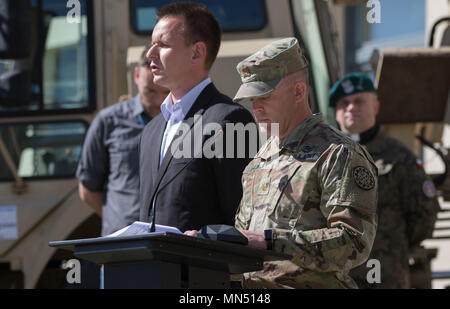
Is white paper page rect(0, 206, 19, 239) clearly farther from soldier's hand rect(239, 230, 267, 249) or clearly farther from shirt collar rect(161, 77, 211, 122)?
soldier's hand rect(239, 230, 267, 249)

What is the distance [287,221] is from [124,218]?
6.30 feet

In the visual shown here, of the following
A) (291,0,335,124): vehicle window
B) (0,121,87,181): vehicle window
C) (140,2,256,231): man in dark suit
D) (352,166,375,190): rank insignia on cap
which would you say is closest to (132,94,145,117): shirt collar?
(0,121,87,181): vehicle window

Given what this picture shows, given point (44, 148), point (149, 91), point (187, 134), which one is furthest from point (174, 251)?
point (44, 148)

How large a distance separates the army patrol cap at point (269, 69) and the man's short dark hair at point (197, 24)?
470mm

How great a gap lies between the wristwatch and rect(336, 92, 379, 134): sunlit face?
2345mm

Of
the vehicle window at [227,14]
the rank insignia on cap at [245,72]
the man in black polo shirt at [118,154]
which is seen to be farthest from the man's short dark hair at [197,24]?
the vehicle window at [227,14]

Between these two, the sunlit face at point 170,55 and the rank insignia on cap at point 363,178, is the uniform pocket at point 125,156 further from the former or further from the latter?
the rank insignia on cap at point 363,178

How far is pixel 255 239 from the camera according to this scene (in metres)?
2.45

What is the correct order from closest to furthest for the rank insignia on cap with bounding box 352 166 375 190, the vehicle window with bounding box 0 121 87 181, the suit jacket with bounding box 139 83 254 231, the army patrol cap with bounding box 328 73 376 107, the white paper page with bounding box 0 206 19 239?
the rank insignia on cap with bounding box 352 166 375 190
the suit jacket with bounding box 139 83 254 231
the army patrol cap with bounding box 328 73 376 107
the white paper page with bounding box 0 206 19 239
the vehicle window with bounding box 0 121 87 181

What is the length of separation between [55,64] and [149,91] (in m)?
1.14

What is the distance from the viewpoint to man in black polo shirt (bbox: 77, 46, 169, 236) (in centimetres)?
450
